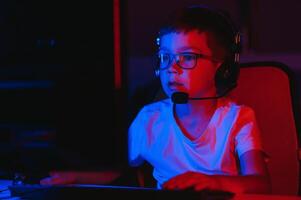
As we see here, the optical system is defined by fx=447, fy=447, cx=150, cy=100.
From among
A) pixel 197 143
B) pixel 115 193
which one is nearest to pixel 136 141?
pixel 197 143

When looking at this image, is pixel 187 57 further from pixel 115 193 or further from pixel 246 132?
pixel 115 193

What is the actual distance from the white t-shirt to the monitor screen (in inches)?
19.8

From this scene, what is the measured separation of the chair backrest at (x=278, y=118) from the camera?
4.07 feet

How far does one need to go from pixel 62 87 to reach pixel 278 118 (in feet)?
2.53

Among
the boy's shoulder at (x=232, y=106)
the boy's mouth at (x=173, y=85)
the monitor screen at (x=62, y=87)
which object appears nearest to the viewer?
the monitor screen at (x=62, y=87)

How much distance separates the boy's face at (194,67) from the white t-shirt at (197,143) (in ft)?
0.33

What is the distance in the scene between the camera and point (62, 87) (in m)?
0.67

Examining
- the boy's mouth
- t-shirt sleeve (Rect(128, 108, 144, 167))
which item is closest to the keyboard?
the boy's mouth

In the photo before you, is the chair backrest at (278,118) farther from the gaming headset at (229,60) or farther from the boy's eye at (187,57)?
the boy's eye at (187,57)

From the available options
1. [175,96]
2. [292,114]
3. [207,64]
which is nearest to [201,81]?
[207,64]

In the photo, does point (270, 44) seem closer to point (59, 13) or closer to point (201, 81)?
point (201, 81)

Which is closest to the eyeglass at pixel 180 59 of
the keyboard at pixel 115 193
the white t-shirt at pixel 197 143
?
the white t-shirt at pixel 197 143

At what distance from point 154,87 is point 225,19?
355 mm

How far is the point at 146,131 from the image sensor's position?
4.13 feet
